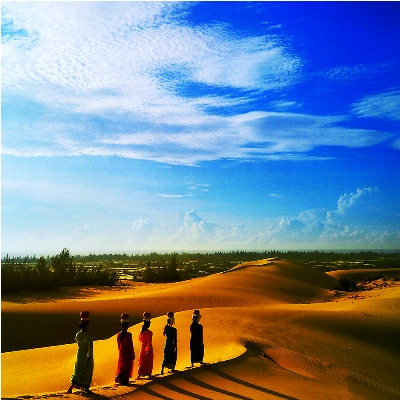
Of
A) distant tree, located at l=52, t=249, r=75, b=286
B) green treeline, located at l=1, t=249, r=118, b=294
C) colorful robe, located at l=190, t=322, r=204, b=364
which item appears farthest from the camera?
distant tree, located at l=52, t=249, r=75, b=286

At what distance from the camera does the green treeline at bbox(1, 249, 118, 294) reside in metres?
39.3

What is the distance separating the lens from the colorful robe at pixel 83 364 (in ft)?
32.0

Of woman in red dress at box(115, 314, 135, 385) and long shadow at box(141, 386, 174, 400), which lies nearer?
long shadow at box(141, 386, 174, 400)

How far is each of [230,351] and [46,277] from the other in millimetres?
32521

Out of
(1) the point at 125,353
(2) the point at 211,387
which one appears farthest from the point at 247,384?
(1) the point at 125,353

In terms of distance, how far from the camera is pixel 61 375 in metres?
14.3

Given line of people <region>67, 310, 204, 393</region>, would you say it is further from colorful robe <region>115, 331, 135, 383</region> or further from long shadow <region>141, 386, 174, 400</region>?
long shadow <region>141, 386, 174, 400</region>

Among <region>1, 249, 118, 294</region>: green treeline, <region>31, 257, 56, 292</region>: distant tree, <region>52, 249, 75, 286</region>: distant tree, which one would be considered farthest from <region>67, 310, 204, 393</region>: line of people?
<region>52, 249, 75, 286</region>: distant tree

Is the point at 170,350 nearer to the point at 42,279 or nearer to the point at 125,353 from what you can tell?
the point at 125,353

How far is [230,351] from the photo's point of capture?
13367 millimetres

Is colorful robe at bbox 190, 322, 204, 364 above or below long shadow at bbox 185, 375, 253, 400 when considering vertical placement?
above

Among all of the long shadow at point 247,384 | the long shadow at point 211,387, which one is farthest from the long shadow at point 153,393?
the long shadow at point 247,384

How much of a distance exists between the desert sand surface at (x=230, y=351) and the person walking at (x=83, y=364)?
21 cm

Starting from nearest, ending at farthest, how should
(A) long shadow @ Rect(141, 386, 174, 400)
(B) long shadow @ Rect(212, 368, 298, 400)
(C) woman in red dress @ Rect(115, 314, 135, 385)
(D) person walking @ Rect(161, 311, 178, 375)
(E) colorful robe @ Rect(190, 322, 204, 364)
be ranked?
(A) long shadow @ Rect(141, 386, 174, 400)
(B) long shadow @ Rect(212, 368, 298, 400)
(C) woman in red dress @ Rect(115, 314, 135, 385)
(D) person walking @ Rect(161, 311, 178, 375)
(E) colorful robe @ Rect(190, 322, 204, 364)
